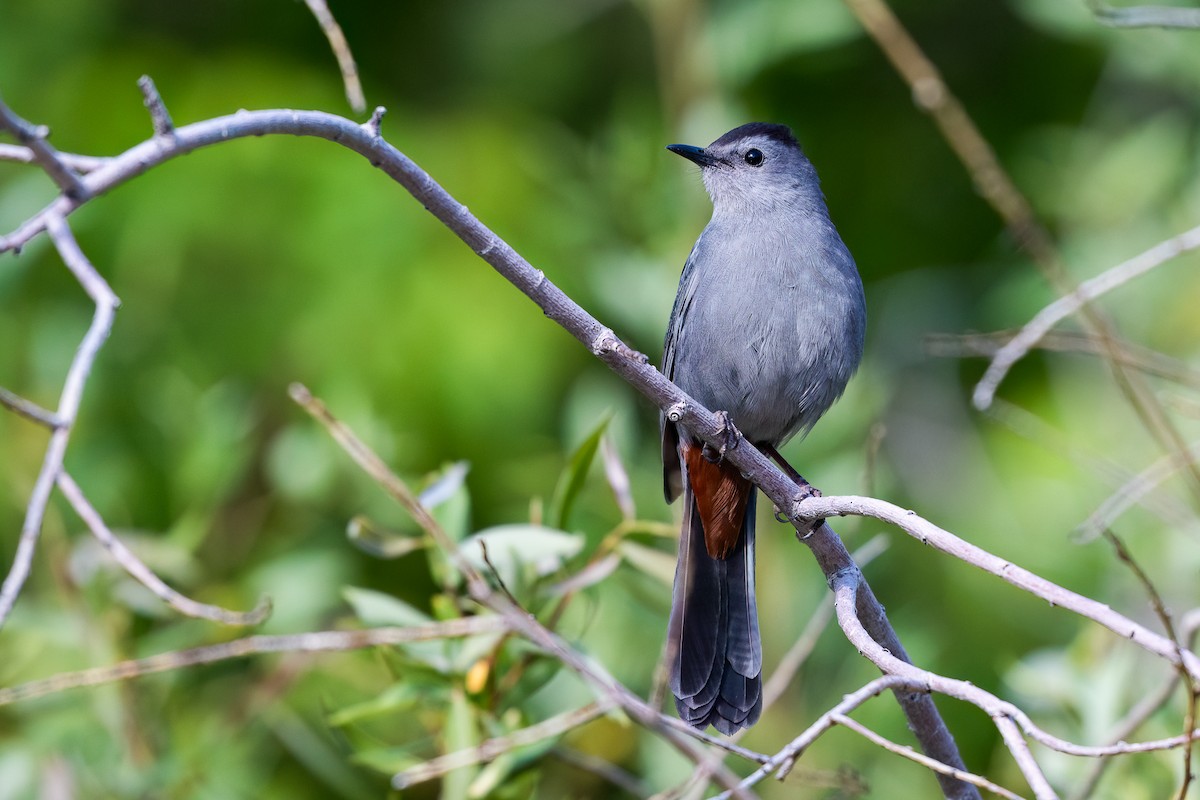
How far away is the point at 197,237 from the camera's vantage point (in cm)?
466

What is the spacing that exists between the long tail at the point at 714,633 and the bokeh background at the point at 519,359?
0.62 feet

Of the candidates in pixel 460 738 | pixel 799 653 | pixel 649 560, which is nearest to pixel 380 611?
pixel 460 738

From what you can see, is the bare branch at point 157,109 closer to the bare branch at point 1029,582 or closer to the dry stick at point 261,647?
the dry stick at point 261,647

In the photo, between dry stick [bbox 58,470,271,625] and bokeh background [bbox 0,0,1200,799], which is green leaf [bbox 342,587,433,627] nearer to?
bokeh background [bbox 0,0,1200,799]

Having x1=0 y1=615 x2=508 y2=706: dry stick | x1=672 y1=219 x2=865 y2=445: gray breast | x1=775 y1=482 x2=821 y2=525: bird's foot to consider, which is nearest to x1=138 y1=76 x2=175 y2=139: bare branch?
x1=0 y1=615 x2=508 y2=706: dry stick

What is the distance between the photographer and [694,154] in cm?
350

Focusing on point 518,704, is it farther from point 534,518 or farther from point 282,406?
point 282,406

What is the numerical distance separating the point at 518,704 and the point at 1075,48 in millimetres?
4177

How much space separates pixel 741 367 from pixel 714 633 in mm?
670

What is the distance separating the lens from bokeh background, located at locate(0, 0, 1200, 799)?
324 centimetres

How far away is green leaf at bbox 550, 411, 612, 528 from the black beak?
3.00ft

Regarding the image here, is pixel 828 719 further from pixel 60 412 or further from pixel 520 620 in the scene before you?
pixel 60 412

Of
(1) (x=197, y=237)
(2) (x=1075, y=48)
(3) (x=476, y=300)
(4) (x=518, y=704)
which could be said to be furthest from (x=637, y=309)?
(2) (x=1075, y=48)

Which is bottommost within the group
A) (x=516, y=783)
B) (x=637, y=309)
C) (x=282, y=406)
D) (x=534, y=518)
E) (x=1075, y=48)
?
(x=516, y=783)
